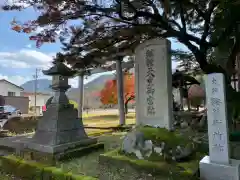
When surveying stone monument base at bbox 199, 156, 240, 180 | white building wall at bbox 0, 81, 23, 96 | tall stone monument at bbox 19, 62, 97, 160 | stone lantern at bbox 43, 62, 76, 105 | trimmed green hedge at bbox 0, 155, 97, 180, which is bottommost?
trimmed green hedge at bbox 0, 155, 97, 180

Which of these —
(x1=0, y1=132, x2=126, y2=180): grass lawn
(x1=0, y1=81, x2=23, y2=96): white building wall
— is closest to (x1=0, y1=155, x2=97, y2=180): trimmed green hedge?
(x1=0, y1=132, x2=126, y2=180): grass lawn

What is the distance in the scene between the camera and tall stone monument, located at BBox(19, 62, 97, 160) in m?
4.40

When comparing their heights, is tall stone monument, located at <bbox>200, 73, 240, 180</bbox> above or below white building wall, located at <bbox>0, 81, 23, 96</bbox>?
below

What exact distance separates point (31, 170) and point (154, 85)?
3.14 m

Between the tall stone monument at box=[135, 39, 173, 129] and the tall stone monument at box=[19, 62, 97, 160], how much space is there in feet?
5.31

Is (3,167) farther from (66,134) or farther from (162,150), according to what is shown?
(162,150)

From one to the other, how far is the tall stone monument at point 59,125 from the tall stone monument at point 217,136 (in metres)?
2.97

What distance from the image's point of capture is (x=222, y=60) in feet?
19.5

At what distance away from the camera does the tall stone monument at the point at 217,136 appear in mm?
2758

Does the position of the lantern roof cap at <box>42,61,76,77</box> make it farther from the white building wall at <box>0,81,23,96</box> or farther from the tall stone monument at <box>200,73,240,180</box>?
the white building wall at <box>0,81,23,96</box>

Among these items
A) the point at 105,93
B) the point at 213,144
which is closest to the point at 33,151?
the point at 213,144

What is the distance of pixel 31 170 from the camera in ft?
12.4

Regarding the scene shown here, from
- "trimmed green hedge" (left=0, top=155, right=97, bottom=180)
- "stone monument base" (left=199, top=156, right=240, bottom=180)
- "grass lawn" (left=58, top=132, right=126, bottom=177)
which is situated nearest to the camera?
"stone monument base" (left=199, top=156, right=240, bottom=180)

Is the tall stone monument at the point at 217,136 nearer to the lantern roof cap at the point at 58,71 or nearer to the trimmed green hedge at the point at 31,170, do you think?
the trimmed green hedge at the point at 31,170
